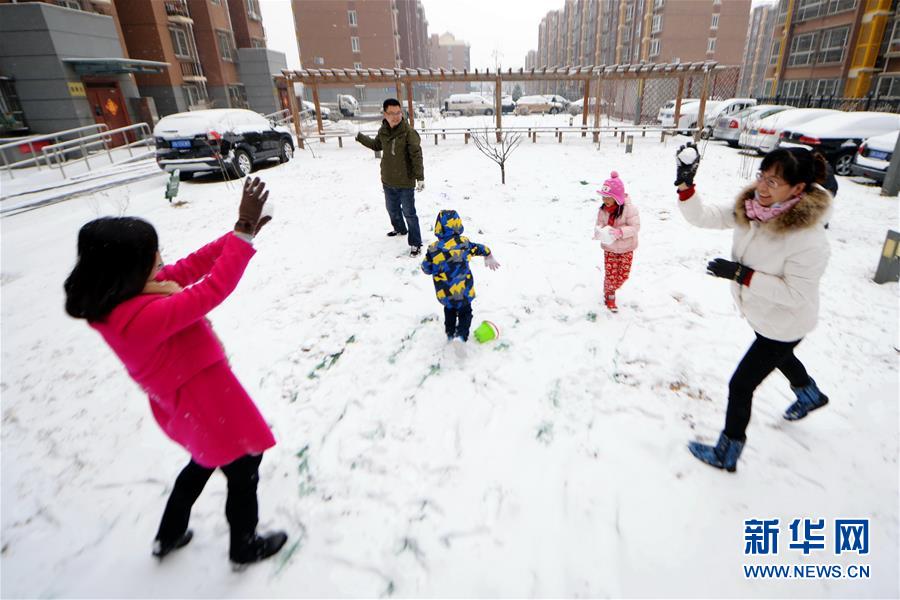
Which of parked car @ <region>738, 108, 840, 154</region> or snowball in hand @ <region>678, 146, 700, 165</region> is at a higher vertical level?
snowball in hand @ <region>678, 146, 700, 165</region>

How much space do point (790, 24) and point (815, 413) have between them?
108 ft

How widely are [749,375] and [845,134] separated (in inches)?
440

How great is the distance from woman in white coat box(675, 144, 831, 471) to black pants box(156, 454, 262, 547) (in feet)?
7.82

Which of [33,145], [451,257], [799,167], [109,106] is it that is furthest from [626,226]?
[109,106]

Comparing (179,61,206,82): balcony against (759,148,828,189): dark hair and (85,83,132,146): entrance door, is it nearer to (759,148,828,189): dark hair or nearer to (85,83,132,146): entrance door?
(85,83,132,146): entrance door

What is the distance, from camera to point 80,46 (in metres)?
15.3

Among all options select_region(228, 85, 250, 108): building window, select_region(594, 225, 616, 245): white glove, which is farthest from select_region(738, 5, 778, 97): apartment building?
select_region(594, 225, 616, 245): white glove

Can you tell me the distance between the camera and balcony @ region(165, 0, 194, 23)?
21766mm

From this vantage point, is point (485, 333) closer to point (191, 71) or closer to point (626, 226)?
point (626, 226)

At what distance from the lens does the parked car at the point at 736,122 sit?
1438 centimetres

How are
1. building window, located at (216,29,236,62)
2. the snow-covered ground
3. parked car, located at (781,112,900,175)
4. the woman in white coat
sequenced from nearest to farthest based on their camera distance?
1. the woman in white coat
2. the snow-covered ground
3. parked car, located at (781,112,900,175)
4. building window, located at (216,29,236,62)

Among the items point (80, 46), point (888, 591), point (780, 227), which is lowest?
point (888, 591)

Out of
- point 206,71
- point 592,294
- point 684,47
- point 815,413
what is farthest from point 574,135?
point 684,47

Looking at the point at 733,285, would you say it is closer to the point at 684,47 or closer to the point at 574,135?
the point at 574,135
